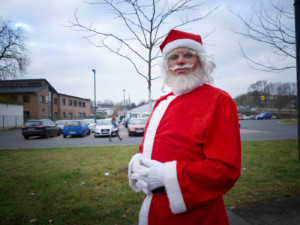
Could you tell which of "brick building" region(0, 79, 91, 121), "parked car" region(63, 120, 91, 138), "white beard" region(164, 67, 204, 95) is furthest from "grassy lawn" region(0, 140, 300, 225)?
"brick building" region(0, 79, 91, 121)

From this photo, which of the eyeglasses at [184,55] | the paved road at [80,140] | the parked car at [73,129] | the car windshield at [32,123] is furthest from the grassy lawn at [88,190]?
the car windshield at [32,123]

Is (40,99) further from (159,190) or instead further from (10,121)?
(159,190)

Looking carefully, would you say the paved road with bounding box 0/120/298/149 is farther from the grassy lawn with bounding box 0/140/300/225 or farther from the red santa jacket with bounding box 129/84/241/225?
the red santa jacket with bounding box 129/84/241/225

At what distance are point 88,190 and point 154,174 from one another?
3246mm

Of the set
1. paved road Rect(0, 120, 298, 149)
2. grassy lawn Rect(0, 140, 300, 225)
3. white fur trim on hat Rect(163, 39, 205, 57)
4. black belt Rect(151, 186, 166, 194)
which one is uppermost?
white fur trim on hat Rect(163, 39, 205, 57)

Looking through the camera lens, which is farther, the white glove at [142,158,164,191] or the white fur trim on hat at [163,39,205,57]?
the white fur trim on hat at [163,39,205,57]

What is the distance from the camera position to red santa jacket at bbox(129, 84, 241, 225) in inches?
44.0

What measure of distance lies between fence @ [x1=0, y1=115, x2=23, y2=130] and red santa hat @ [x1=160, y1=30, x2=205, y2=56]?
30104mm

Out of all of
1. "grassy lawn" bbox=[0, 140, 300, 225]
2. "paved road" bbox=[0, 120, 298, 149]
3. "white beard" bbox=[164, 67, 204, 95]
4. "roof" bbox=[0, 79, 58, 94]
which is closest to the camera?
"white beard" bbox=[164, 67, 204, 95]

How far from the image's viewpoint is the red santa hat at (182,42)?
1.51 metres

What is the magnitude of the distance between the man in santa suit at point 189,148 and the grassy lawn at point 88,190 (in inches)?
74.6

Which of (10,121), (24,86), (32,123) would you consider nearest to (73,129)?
(32,123)

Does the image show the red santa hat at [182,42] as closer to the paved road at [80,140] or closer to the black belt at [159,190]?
the black belt at [159,190]

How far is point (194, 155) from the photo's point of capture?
1.26 m
